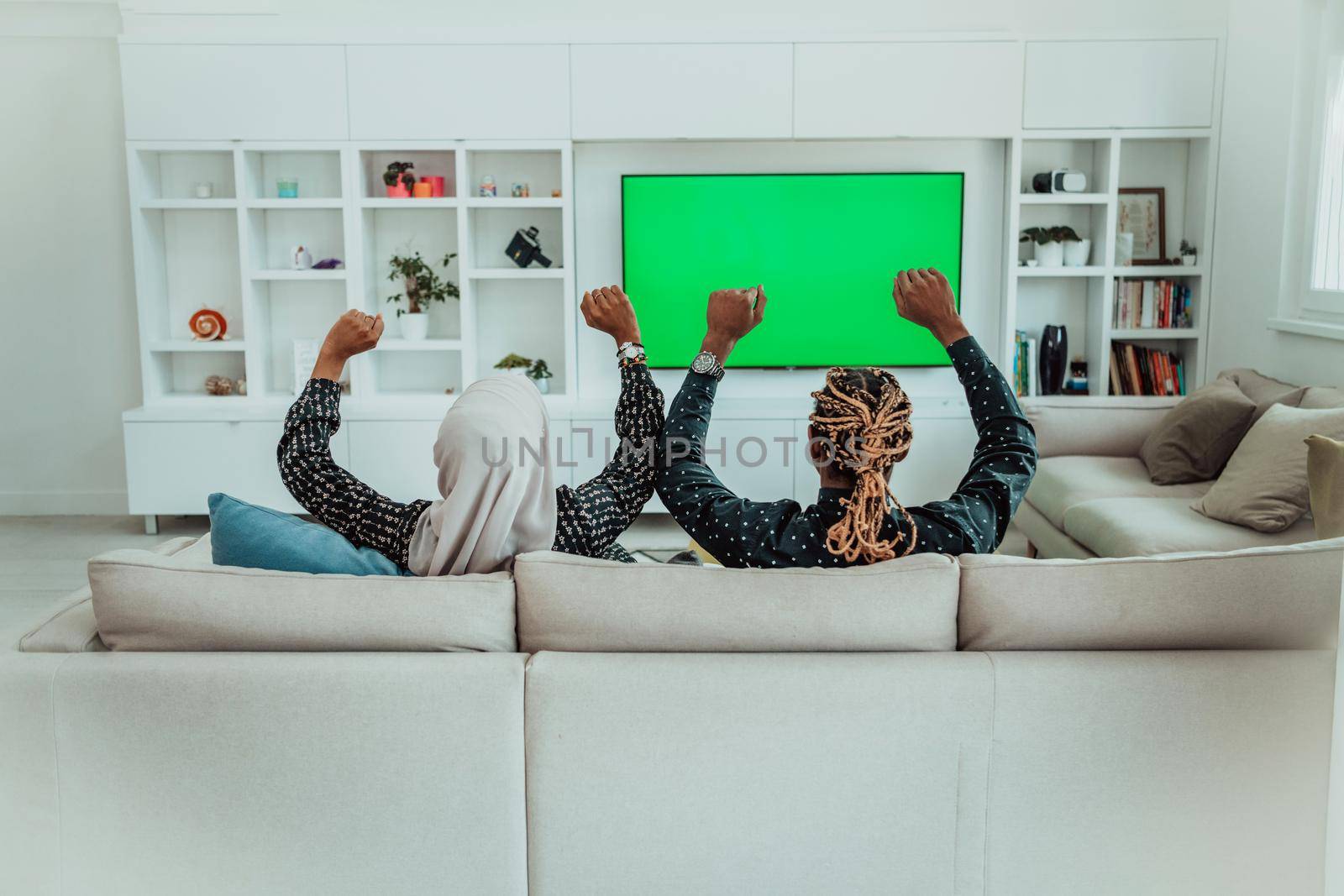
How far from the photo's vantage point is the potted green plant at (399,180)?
4.73 meters

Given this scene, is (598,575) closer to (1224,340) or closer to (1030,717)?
(1030,717)

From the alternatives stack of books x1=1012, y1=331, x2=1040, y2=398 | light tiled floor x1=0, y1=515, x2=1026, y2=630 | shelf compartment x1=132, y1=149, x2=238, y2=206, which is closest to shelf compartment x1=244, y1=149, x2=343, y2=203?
shelf compartment x1=132, y1=149, x2=238, y2=206

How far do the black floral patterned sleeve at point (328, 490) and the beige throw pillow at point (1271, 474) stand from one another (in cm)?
234

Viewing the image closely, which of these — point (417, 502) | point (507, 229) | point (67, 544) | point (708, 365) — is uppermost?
point (507, 229)

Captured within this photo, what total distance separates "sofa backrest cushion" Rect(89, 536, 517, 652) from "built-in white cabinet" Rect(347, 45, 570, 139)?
3391 millimetres

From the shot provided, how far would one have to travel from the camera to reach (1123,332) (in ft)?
15.6

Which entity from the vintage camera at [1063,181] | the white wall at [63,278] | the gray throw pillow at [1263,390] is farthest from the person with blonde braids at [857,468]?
the white wall at [63,278]

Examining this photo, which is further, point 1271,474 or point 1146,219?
point 1146,219

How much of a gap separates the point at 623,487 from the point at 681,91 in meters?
3.11

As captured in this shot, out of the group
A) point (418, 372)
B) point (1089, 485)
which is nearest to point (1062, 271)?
point (1089, 485)

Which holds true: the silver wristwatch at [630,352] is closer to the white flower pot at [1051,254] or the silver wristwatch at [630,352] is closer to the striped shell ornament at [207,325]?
the white flower pot at [1051,254]

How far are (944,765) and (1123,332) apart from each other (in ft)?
12.5

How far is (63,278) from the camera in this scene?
4922mm

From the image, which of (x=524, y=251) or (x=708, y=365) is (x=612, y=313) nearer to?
(x=708, y=365)
